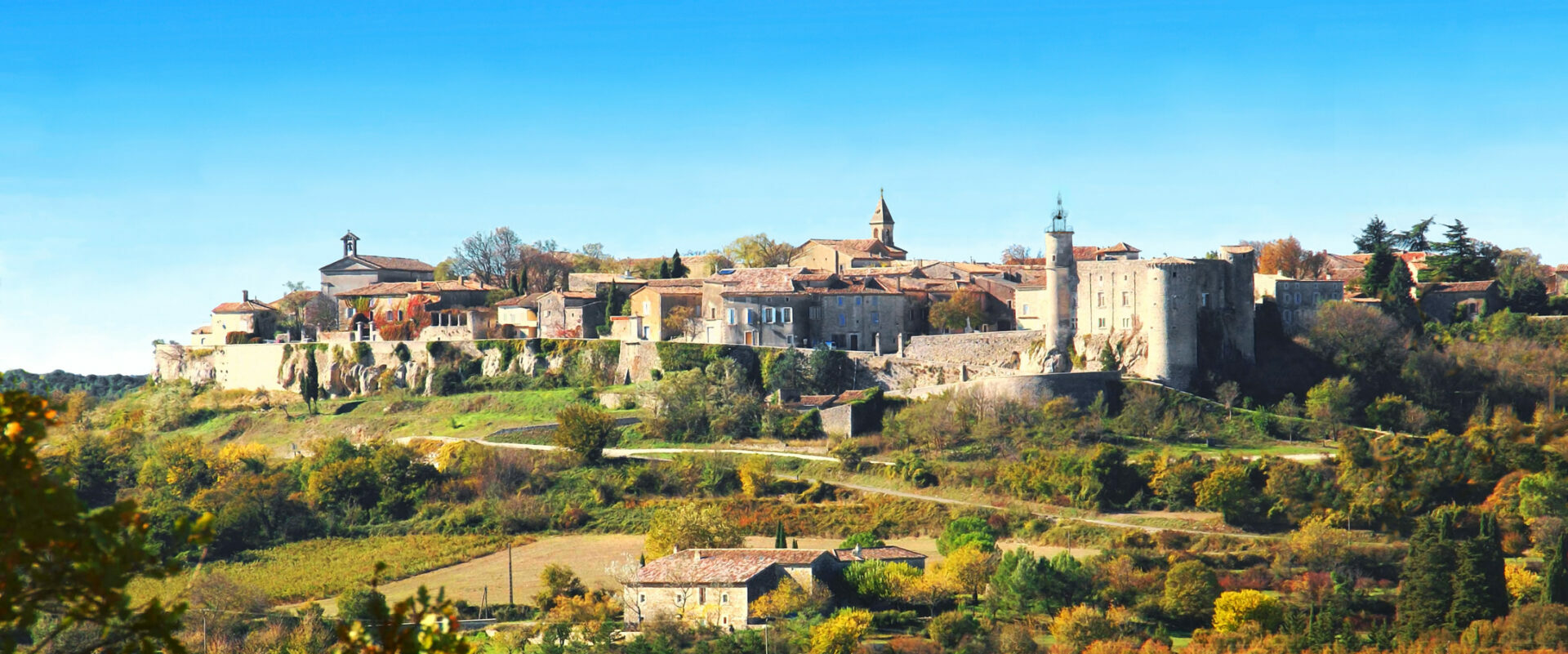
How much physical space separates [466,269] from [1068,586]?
152 feet

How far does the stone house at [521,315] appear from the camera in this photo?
6712 cm

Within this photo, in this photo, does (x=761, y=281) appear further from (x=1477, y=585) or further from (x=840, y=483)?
(x=1477, y=585)

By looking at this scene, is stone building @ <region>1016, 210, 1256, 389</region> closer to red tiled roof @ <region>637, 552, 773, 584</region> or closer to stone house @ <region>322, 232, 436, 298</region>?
red tiled roof @ <region>637, 552, 773, 584</region>

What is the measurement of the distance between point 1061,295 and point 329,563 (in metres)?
23.8

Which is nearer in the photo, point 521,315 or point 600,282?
point 521,315

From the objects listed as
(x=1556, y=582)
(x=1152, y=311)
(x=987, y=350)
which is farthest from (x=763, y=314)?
(x=1556, y=582)

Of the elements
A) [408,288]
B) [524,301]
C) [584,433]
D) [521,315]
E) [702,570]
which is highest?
[408,288]

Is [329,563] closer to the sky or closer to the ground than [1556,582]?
closer to the ground

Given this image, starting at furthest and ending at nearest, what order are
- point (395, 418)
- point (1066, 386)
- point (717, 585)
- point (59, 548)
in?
point (395, 418), point (1066, 386), point (717, 585), point (59, 548)

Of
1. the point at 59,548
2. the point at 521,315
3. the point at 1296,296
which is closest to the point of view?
the point at 59,548

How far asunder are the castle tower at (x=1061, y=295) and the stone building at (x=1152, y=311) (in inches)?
1.0

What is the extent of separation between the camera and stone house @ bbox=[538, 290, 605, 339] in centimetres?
6550

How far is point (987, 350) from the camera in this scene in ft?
183

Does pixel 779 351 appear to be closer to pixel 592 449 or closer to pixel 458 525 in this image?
pixel 592 449
